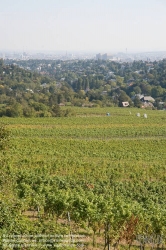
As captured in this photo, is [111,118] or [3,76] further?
[3,76]

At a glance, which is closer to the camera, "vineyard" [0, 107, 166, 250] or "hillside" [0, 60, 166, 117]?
"vineyard" [0, 107, 166, 250]

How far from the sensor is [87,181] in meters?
18.2

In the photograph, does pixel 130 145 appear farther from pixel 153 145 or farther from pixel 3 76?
pixel 3 76

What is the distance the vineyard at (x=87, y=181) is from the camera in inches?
399

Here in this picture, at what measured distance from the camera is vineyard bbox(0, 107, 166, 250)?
10133 millimetres

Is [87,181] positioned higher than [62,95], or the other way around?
[62,95]

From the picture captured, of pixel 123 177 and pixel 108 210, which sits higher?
pixel 108 210

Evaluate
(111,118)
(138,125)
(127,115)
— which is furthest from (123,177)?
(127,115)

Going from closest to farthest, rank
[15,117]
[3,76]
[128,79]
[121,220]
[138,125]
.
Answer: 1. [121,220]
2. [138,125]
3. [15,117]
4. [3,76]
5. [128,79]

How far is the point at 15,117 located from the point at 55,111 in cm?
598

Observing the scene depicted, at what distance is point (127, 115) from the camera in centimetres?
5031

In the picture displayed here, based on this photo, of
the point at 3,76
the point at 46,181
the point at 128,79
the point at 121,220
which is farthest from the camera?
the point at 128,79

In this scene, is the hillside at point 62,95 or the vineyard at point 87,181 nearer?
the vineyard at point 87,181

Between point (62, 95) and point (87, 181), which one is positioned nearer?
point (87, 181)
